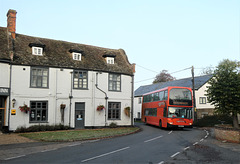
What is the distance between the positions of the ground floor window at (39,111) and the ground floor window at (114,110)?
7240 millimetres

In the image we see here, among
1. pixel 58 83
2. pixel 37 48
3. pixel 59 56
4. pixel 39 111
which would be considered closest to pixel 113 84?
pixel 58 83

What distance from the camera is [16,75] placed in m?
22.3

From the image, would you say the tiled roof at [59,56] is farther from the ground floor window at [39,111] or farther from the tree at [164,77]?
the tree at [164,77]

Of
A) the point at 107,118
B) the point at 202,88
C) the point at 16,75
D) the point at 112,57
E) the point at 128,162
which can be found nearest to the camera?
the point at 128,162

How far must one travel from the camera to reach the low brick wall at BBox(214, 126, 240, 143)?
15.9 meters

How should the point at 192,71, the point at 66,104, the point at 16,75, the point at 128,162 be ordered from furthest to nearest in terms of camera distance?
the point at 192,71
the point at 66,104
the point at 16,75
the point at 128,162

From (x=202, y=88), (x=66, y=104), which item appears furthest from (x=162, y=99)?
(x=202, y=88)

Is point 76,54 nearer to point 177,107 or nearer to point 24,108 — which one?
point 24,108

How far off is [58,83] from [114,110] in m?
7.29

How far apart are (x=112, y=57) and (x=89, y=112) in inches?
296

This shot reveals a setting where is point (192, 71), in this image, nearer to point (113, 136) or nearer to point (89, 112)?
point (89, 112)

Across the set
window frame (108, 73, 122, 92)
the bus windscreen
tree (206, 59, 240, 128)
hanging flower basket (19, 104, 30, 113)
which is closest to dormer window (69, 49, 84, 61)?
window frame (108, 73, 122, 92)

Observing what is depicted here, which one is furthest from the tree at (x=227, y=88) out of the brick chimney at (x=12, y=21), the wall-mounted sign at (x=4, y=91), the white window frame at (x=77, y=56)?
the brick chimney at (x=12, y=21)

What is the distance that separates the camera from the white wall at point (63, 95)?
22328mm
